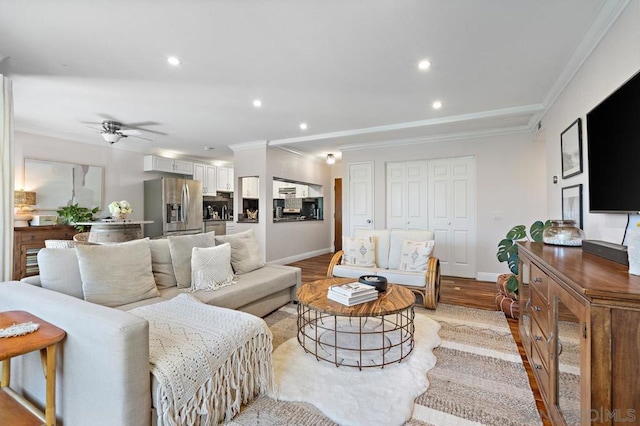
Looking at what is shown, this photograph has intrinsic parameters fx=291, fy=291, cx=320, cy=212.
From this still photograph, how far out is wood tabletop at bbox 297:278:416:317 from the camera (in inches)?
79.4

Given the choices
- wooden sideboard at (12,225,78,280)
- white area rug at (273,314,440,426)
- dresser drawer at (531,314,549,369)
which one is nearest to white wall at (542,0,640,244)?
dresser drawer at (531,314,549,369)

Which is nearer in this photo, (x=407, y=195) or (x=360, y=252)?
(x=360, y=252)

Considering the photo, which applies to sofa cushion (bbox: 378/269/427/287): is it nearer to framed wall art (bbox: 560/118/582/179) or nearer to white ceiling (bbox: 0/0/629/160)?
framed wall art (bbox: 560/118/582/179)

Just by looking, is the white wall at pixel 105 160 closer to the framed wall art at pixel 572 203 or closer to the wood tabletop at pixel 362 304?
the wood tabletop at pixel 362 304

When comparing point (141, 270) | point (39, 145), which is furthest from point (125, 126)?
point (141, 270)

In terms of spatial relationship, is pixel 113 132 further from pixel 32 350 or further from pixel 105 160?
pixel 32 350

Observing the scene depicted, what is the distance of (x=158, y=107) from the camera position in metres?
3.75

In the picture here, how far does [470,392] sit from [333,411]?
35.5 inches

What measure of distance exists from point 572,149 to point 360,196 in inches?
138

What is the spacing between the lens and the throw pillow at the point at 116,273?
2078mm

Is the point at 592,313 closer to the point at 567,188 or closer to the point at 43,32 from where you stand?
the point at 567,188

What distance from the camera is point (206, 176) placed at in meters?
7.17

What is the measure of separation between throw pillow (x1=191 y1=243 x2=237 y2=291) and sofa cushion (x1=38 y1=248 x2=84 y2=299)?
81 cm

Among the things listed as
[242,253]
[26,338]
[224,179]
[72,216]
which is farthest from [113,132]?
[26,338]
